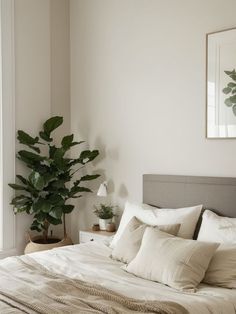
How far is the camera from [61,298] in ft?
7.32

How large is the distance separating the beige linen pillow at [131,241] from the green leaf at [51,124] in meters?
1.55

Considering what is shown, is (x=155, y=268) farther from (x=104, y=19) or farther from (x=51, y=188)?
(x=104, y=19)

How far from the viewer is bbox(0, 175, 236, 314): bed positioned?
7.03 feet

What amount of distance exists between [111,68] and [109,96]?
0.27m

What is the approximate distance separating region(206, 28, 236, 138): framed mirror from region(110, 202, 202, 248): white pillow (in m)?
0.65

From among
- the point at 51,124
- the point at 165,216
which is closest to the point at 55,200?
the point at 51,124

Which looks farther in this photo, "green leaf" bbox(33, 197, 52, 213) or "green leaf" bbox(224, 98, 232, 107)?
"green leaf" bbox(33, 197, 52, 213)

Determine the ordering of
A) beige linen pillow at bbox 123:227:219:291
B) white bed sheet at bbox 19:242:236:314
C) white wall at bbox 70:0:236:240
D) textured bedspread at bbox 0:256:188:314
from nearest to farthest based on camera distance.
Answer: textured bedspread at bbox 0:256:188:314
white bed sheet at bbox 19:242:236:314
beige linen pillow at bbox 123:227:219:291
white wall at bbox 70:0:236:240

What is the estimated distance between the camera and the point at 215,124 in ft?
11.1

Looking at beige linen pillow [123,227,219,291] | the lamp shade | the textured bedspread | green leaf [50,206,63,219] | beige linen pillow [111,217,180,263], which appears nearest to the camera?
the textured bedspread

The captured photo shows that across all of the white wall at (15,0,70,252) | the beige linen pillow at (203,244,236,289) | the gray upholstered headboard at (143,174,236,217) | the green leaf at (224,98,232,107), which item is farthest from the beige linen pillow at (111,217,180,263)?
the white wall at (15,0,70,252)

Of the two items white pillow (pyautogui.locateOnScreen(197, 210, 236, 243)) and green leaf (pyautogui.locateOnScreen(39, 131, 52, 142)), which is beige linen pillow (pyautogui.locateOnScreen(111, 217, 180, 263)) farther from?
green leaf (pyautogui.locateOnScreen(39, 131, 52, 142))

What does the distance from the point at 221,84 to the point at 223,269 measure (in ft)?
4.80

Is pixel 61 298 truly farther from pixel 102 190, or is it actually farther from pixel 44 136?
pixel 44 136
